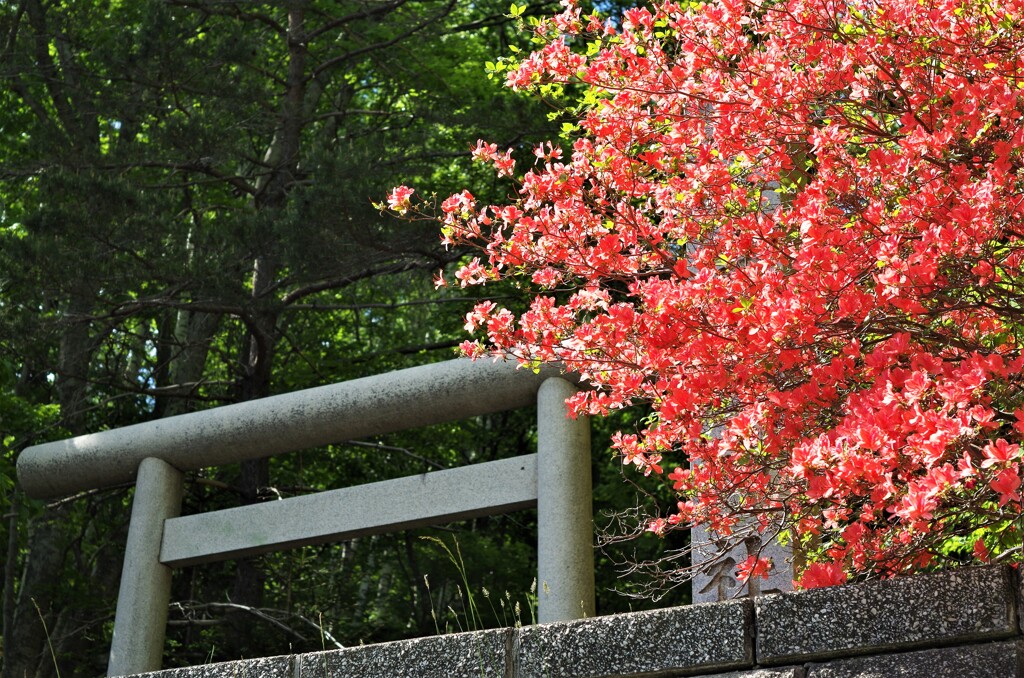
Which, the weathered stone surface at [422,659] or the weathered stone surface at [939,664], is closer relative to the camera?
the weathered stone surface at [939,664]

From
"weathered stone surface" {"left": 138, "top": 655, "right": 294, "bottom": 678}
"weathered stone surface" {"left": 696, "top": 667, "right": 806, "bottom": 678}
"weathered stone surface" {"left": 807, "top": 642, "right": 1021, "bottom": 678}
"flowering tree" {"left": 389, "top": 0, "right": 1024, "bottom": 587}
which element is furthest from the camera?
"weathered stone surface" {"left": 138, "top": 655, "right": 294, "bottom": 678}

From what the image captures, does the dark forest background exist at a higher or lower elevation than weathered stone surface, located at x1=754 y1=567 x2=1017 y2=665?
higher

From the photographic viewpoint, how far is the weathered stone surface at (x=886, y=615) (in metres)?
2.23

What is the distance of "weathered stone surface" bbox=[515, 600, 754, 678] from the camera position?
2.49 metres

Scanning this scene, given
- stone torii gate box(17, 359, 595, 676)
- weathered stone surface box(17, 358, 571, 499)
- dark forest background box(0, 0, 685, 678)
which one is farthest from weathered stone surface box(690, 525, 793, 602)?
dark forest background box(0, 0, 685, 678)

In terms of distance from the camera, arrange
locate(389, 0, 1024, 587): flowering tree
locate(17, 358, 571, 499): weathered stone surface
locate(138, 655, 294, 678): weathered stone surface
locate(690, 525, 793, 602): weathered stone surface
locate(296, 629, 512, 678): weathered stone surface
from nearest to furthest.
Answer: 1. locate(389, 0, 1024, 587): flowering tree
2. locate(296, 629, 512, 678): weathered stone surface
3. locate(138, 655, 294, 678): weathered stone surface
4. locate(690, 525, 793, 602): weathered stone surface
5. locate(17, 358, 571, 499): weathered stone surface

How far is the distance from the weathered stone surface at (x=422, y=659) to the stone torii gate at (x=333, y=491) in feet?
6.80

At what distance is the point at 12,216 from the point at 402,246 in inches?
219

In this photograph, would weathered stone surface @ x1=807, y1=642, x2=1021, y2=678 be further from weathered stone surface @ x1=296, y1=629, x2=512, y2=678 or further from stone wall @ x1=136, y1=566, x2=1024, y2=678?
weathered stone surface @ x1=296, y1=629, x2=512, y2=678

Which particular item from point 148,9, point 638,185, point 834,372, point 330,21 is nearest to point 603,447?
point 330,21

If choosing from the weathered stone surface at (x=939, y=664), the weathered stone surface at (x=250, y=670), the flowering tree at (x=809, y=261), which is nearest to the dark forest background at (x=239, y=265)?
the flowering tree at (x=809, y=261)

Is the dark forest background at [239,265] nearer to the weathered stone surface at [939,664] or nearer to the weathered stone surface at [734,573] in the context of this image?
the weathered stone surface at [734,573]

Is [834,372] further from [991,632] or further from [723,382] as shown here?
[991,632]

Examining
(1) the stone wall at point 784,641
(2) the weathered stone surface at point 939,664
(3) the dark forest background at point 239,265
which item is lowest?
(2) the weathered stone surface at point 939,664
